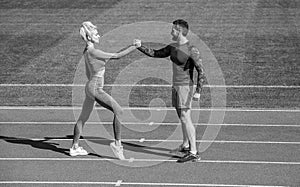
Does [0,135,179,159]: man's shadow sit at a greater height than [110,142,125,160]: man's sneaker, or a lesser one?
lesser

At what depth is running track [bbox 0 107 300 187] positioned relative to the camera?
36.9ft

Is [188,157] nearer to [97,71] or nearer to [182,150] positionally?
[182,150]

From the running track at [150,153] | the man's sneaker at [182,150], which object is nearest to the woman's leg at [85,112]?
the running track at [150,153]

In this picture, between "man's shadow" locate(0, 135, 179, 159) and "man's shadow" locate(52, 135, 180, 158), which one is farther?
"man's shadow" locate(0, 135, 179, 159)

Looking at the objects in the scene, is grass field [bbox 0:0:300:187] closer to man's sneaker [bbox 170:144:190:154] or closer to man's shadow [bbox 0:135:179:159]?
man's shadow [bbox 0:135:179:159]

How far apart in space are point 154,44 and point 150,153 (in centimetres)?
1350

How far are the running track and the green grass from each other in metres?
1.67

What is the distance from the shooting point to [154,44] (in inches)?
1022

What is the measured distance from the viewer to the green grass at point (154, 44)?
18.7 m

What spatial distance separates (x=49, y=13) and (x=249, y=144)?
2187 cm

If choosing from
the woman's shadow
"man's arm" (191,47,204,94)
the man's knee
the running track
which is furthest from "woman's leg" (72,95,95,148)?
"man's arm" (191,47,204,94)

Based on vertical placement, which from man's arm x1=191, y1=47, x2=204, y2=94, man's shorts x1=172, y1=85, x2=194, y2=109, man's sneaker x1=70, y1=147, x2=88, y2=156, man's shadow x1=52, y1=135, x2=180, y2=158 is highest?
man's arm x1=191, y1=47, x2=204, y2=94

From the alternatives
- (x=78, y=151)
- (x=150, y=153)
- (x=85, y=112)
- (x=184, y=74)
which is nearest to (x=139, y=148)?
(x=150, y=153)

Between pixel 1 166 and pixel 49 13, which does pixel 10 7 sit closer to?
pixel 49 13
